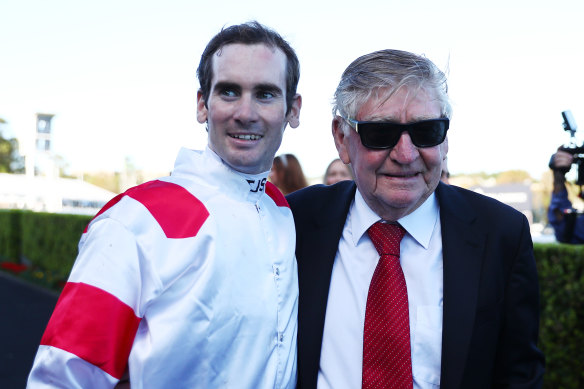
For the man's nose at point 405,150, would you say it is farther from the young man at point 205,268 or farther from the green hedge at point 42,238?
the green hedge at point 42,238

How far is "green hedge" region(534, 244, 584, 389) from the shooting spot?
4.10 meters

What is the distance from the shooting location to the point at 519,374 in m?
1.96

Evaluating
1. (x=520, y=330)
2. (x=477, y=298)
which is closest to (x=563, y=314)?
(x=520, y=330)

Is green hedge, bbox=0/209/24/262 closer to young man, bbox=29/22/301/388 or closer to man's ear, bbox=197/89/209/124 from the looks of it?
man's ear, bbox=197/89/209/124

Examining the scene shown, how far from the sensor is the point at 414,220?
6.65ft

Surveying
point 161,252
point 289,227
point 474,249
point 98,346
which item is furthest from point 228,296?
point 474,249

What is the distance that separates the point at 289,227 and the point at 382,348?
0.54 meters

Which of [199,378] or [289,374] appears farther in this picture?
[289,374]

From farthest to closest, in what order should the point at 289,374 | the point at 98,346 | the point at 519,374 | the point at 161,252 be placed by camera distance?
the point at 519,374 → the point at 289,374 → the point at 161,252 → the point at 98,346

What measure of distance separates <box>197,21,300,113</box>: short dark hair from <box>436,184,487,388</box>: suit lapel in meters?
0.74

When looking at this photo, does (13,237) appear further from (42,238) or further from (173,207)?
(173,207)

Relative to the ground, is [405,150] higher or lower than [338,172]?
higher

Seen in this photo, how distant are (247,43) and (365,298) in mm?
977

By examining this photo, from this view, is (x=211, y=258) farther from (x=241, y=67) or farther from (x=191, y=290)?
(x=241, y=67)
